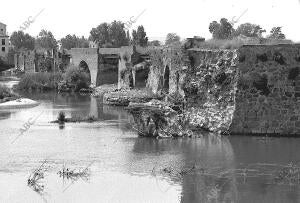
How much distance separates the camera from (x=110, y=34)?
403 feet

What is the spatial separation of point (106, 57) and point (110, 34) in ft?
192

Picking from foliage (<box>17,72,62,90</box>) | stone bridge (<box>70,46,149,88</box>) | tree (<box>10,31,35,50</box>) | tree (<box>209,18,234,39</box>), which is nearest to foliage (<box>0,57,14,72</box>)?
tree (<box>209,18,234,39</box>)

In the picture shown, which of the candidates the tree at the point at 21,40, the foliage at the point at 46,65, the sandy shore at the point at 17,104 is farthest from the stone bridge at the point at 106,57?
the tree at the point at 21,40

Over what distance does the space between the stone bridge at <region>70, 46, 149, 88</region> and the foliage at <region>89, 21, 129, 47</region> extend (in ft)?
160

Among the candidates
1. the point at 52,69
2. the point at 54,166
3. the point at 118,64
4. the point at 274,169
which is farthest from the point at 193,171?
the point at 52,69

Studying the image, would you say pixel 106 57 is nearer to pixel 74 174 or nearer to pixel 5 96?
pixel 5 96

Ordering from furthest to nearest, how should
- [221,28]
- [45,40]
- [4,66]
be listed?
[45,40] → [4,66] → [221,28]

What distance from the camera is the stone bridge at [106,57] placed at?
5641 centimetres

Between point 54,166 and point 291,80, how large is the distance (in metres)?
10.4

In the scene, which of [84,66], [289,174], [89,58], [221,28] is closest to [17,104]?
[89,58]

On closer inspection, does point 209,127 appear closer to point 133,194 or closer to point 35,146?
point 35,146

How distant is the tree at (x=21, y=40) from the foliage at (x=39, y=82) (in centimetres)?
9154

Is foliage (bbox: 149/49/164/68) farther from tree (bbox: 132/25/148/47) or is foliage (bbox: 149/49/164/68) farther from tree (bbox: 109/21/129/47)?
tree (bbox: 109/21/129/47)

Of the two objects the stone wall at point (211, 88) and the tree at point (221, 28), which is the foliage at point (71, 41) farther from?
the stone wall at point (211, 88)
